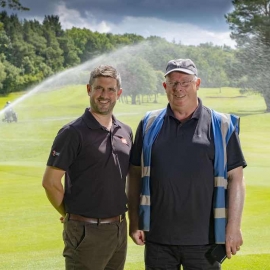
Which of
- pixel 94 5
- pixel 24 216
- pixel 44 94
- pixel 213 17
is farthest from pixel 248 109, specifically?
pixel 24 216

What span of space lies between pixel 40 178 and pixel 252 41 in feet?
38.2

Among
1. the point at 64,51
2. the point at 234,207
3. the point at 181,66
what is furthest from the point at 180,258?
the point at 64,51

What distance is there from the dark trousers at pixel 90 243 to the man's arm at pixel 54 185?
0.11 meters

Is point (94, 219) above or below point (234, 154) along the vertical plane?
below

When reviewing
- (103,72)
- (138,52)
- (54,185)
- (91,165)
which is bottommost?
(54,185)

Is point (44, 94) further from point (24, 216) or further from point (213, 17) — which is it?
point (24, 216)

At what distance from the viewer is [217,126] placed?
9.04 ft

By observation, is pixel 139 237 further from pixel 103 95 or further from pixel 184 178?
pixel 103 95

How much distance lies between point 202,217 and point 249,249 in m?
2.93

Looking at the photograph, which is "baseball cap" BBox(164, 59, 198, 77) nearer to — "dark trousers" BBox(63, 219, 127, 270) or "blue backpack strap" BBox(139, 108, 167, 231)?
"blue backpack strap" BBox(139, 108, 167, 231)

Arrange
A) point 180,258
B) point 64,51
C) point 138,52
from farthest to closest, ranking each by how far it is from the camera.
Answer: point 64,51 < point 138,52 < point 180,258

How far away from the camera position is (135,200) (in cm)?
292

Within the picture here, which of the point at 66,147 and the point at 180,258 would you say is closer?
the point at 66,147

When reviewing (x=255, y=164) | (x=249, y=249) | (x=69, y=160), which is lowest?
(x=255, y=164)
